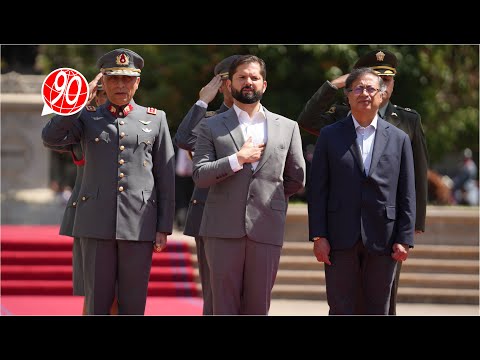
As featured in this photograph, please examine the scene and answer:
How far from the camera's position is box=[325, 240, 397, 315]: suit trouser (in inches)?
228

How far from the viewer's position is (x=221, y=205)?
580 centimetres

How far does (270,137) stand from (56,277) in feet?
18.1

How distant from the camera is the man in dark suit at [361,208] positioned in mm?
5781

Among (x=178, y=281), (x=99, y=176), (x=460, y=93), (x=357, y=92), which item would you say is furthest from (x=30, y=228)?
(x=460, y=93)

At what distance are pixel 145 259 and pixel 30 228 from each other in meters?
7.64

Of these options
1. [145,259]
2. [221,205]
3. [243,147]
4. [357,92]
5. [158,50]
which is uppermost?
[158,50]

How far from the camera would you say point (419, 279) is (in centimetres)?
1027

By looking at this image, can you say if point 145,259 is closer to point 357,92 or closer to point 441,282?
point 357,92

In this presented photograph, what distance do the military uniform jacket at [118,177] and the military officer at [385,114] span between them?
3.69 ft

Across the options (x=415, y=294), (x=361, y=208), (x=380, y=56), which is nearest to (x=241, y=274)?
(x=361, y=208)

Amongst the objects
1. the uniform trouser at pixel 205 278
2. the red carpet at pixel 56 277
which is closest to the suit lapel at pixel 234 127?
the uniform trouser at pixel 205 278

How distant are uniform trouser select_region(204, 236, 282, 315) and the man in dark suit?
0.33m

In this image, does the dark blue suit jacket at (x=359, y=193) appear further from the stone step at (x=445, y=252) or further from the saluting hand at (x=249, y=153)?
the stone step at (x=445, y=252)

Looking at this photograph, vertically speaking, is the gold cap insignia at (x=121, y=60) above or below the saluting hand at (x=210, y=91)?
above
